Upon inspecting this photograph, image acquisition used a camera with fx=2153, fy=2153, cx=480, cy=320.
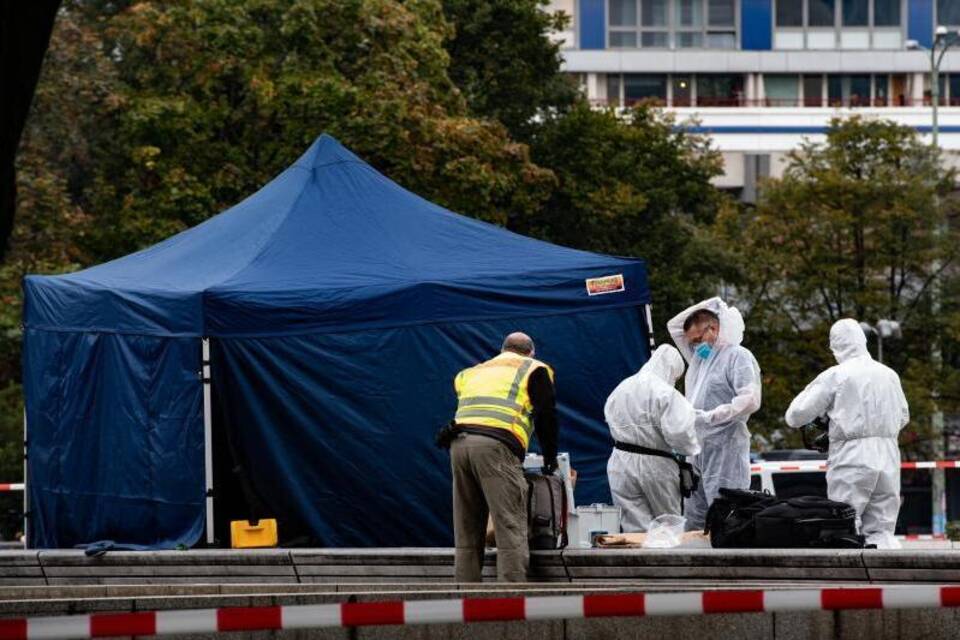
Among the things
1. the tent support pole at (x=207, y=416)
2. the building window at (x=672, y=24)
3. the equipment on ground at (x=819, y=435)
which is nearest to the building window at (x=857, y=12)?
the building window at (x=672, y=24)

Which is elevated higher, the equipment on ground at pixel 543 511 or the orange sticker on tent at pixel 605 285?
the orange sticker on tent at pixel 605 285

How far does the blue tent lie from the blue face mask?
222 centimetres

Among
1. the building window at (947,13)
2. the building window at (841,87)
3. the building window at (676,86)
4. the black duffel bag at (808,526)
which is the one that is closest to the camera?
the black duffel bag at (808,526)

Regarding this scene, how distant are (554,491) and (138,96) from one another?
22.5 meters

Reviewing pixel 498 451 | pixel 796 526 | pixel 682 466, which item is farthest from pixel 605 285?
pixel 796 526

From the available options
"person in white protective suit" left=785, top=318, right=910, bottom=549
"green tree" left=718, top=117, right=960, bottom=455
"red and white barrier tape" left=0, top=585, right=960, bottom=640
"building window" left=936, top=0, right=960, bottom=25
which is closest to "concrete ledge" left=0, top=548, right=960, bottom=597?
"person in white protective suit" left=785, top=318, right=910, bottom=549

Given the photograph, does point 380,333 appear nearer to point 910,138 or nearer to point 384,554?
point 384,554

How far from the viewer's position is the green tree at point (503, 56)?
39.9 metres

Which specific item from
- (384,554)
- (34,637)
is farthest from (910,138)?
(34,637)

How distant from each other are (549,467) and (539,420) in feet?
1.91

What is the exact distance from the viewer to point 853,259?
4016 cm

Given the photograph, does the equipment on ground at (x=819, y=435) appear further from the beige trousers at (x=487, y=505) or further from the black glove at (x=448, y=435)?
the black glove at (x=448, y=435)

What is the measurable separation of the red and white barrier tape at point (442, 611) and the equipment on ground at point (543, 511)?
15.1ft

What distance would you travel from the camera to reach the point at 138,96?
34.1 metres
